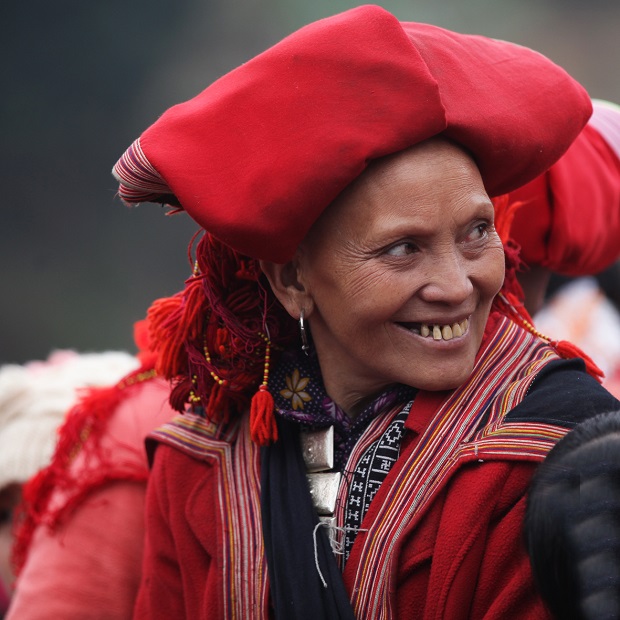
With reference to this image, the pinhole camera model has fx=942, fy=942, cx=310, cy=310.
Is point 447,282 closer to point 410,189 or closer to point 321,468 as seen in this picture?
point 410,189

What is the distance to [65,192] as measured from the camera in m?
6.34

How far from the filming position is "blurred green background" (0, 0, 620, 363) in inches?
242

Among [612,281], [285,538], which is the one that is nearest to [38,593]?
[285,538]

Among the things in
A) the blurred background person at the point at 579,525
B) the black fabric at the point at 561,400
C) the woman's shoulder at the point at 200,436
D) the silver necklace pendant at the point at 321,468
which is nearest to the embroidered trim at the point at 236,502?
the woman's shoulder at the point at 200,436

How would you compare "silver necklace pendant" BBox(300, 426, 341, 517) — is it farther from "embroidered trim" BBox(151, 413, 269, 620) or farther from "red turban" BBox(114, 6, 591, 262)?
"red turban" BBox(114, 6, 591, 262)

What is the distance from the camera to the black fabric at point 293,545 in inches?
70.7

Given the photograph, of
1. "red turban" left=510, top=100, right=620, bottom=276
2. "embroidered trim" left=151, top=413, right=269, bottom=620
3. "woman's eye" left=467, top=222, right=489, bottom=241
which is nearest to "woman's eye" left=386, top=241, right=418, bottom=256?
"woman's eye" left=467, top=222, right=489, bottom=241

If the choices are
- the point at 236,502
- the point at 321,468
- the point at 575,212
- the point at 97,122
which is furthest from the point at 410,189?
the point at 97,122

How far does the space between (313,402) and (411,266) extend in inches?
16.9

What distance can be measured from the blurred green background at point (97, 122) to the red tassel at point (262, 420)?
442 cm

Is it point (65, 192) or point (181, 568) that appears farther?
point (65, 192)

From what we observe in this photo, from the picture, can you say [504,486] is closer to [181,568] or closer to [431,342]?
[431,342]

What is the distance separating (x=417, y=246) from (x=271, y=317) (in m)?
0.42

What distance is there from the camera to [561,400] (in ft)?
5.54
